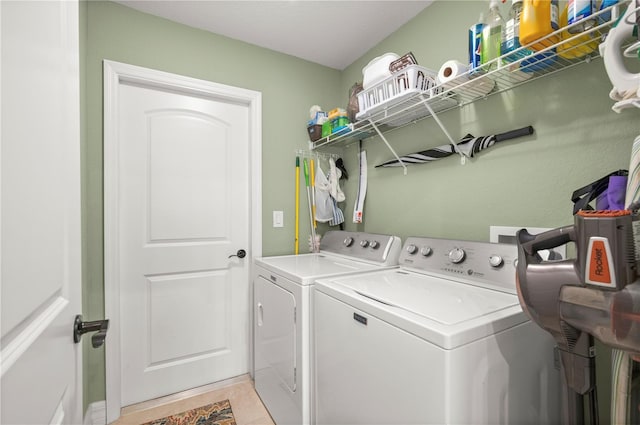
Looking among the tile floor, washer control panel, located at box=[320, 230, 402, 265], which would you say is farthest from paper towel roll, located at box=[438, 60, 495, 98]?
the tile floor

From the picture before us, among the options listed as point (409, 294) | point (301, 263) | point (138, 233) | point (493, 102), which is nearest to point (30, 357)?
point (409, 294)

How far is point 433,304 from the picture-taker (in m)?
1.03

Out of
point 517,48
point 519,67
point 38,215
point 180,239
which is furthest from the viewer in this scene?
point 180,239

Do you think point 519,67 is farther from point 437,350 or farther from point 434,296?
point 437,350

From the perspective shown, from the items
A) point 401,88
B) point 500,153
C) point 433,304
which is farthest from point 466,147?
point 433,304

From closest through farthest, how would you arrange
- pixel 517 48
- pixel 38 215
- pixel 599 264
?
pixel 38 215 → pixel 599 264 → pixel 517 48

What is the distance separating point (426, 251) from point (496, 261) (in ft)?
1.20

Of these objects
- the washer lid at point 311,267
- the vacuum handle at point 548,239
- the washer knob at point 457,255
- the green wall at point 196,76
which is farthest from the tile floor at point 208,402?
the vacuum handle at point 548,239

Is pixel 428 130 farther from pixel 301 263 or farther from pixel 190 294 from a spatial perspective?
pixel 190 294

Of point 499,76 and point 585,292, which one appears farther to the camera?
point 499,76

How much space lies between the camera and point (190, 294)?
2053 millimetres

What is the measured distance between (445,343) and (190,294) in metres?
1.81

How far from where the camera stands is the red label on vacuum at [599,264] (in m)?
0.65

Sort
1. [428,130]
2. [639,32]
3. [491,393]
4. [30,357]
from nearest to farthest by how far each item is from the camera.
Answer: [30,357] → [639,32] → [491,393] → [428,130]
